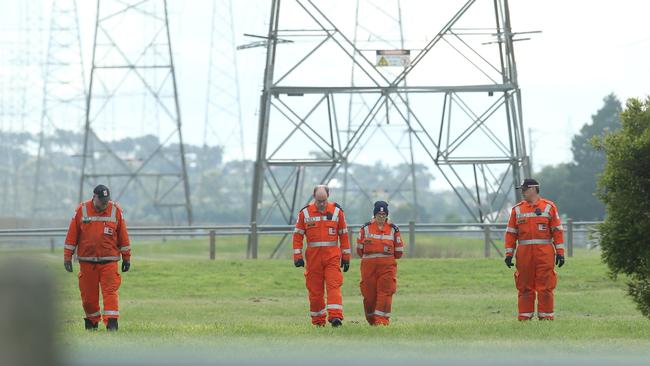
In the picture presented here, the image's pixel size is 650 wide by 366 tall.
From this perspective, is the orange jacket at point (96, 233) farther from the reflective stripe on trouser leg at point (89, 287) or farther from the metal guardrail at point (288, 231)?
the metal guardrail at point (288, 231)

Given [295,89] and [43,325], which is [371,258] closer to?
[43,325]

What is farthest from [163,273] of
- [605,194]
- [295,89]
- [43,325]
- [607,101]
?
[607,101]

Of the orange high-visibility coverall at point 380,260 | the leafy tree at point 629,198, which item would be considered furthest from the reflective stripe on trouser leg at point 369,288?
the leafy tree at point 629,198

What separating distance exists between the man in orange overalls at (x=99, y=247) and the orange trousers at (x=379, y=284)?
3.27m

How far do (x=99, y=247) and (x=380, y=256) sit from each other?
147 inches

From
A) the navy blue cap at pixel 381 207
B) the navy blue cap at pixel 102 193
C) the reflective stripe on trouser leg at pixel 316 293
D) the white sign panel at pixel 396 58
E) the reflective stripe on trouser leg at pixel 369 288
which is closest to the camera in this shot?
the navy blue cap at pixel 102 193

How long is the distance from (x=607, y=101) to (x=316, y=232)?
97.2 metres

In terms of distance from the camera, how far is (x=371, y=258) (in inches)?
685

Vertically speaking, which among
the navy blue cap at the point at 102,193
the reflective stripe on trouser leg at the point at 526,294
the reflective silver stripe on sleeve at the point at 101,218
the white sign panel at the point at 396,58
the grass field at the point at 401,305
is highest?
the white sign panel at the point at 396,58

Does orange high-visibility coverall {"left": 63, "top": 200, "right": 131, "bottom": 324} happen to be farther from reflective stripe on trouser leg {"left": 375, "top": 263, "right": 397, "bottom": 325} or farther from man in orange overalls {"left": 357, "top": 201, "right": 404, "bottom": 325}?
reflective stripe on trouser leg {"left": 375, "top": 263, "right": 397, "bottom": 325}

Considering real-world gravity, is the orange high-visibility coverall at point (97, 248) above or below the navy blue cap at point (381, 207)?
below

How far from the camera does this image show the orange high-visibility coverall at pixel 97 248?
52.5ft

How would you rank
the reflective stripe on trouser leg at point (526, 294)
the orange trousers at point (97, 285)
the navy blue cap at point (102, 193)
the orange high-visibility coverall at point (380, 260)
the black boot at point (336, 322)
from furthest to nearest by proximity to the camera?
the reflective stripe on trouser leg at point (526, 294), the orange high-visibility coverall at point (380, 260), the black boot at point (336, 322), the orange trousers at point (97, 285), the navy blue cap at point (102, 193)

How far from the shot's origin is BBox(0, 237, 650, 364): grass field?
557 inches
